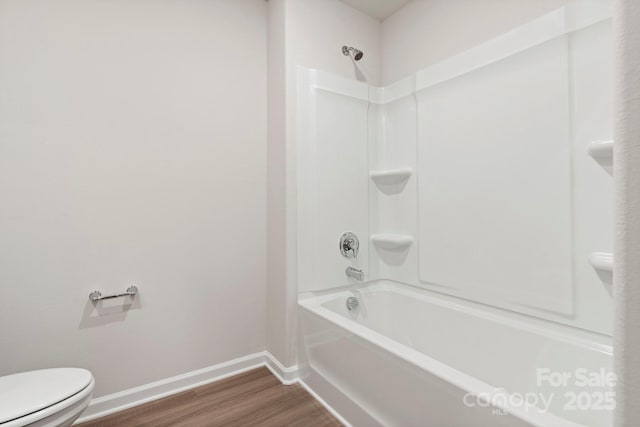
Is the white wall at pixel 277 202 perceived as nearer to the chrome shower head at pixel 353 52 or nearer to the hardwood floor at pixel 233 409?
the hardwood floor at pixel 233 409

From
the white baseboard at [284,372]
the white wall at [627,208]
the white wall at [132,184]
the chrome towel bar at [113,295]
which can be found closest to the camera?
the white wall at [627,208]

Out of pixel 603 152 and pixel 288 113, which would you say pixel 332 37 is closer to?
pixel 288 113

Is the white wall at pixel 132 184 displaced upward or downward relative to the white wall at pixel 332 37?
downward

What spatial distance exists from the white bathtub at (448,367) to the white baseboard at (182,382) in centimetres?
24

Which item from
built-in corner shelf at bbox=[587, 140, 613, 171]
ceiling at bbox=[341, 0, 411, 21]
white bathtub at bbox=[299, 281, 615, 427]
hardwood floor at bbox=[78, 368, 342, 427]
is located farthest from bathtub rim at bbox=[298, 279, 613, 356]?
ceiling at bbox=[341, 0, 411, 21]

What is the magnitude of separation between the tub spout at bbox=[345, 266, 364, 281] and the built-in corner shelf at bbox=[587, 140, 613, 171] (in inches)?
55.0

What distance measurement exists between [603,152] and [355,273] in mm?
1468

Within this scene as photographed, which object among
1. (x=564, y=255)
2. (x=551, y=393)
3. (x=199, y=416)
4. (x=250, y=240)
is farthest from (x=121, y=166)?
(x=551, y=393)

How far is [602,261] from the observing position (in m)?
1.27

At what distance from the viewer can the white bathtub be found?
105cm

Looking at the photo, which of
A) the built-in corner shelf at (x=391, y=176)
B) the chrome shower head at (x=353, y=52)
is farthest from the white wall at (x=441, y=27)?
the built-in corner shelf at (x=391, y=176)

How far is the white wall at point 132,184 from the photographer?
1495mm

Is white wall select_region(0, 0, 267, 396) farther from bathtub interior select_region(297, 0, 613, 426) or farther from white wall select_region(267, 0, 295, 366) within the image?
bathtub interior select_region(297, 0, 613, 426)

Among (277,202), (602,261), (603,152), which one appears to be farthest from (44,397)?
(603,152)
